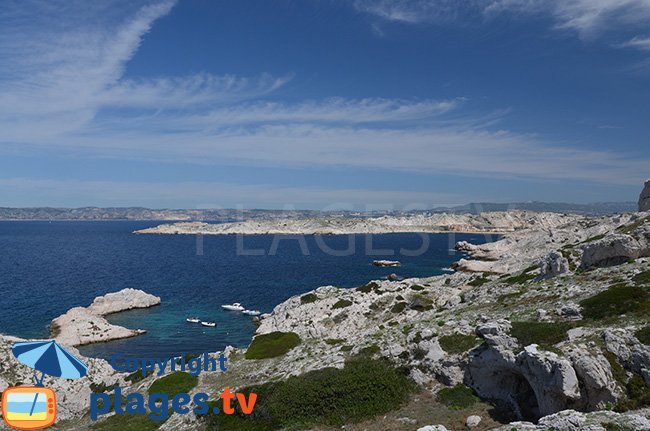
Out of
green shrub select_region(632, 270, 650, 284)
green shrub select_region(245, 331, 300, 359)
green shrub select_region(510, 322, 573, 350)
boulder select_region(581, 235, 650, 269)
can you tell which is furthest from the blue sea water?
green shrub select_region(632, 270, 650, 284)

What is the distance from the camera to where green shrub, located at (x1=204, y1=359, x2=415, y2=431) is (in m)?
26.3

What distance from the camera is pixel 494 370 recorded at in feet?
87.0

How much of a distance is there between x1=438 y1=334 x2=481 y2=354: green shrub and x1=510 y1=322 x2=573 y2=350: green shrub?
2703mm

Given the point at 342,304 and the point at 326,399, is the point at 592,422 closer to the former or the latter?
the point at 326,399

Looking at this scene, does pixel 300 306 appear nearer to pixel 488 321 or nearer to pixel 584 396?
pixel 488 321

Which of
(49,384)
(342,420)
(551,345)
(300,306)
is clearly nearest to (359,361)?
(342,420)

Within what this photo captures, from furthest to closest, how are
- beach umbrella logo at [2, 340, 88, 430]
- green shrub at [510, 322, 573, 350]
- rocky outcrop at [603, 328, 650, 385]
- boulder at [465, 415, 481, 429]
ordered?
green shrub at [510, 322, 573, 350]
beach umbrella logo at [2, 340, 88, 430]
boulder at [465, 415, 481, 429]
rocky outcrop at [603, 328, 650, 385]

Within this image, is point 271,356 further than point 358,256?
No

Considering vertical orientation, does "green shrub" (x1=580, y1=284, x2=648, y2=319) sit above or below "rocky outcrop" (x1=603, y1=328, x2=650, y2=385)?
above

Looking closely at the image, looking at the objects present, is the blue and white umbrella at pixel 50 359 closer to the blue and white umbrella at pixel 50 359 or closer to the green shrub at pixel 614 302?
the blue and white umbrella at pixel 50 359

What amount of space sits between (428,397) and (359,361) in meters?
5.52

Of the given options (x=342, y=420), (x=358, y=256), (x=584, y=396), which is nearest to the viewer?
(x=584, y=396)

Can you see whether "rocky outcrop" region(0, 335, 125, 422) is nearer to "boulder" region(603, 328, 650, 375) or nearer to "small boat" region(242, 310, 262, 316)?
"boulder" region(603, 328, 650, 375)

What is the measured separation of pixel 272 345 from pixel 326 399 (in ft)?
63.0
